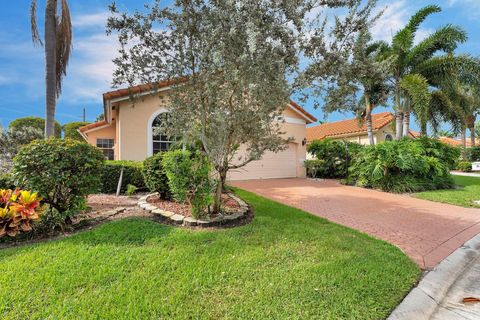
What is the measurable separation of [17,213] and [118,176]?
4562mm

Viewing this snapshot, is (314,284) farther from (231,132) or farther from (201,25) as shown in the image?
(201,25)

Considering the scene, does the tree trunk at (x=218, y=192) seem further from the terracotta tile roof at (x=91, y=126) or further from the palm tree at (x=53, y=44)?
the terracotta tile roof at (x=91, y=126)

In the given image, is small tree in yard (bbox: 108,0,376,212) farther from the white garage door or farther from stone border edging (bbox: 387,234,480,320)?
the white garage door

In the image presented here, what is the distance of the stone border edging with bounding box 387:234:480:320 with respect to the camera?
2.79 meters

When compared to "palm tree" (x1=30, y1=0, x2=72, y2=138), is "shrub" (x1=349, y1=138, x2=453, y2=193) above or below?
below

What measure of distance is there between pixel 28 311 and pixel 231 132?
3.99m

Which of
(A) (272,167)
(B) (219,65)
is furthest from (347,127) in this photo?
(B) (219,65)

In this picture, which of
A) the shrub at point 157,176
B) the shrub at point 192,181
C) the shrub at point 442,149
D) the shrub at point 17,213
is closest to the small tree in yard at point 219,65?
the shrub at point 192,181

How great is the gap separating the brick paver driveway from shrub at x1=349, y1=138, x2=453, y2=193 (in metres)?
1.25

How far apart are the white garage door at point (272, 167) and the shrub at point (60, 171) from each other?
31.0 ft

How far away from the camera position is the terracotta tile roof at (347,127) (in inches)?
874

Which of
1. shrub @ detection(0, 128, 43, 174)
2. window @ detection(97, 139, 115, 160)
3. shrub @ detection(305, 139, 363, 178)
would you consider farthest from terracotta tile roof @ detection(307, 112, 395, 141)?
shrub @ detection(0, 128, 43, 174)

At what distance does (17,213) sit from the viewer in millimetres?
4234

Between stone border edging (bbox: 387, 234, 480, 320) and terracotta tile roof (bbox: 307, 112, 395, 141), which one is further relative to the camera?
terracotta tile roof (bbox: 307, 112, 395, 141)
